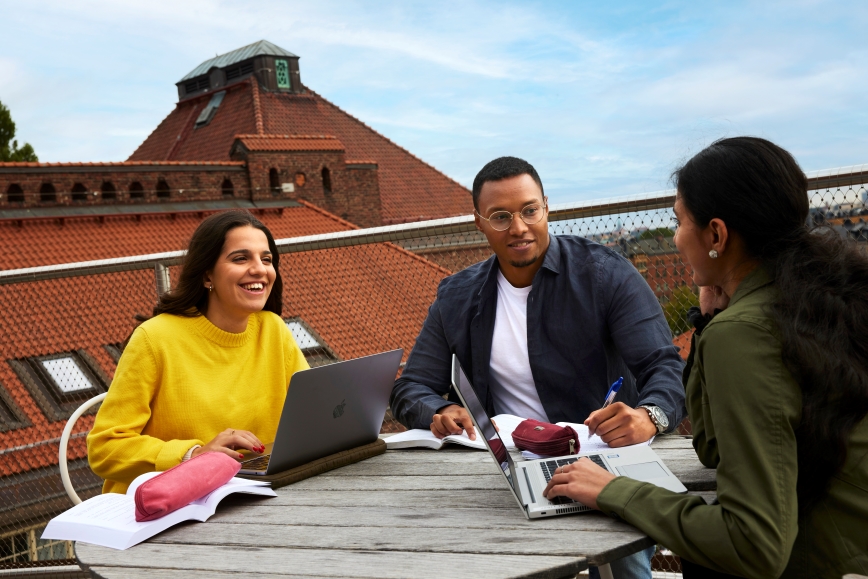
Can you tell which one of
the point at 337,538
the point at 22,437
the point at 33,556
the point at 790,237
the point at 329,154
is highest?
the point at 329,154

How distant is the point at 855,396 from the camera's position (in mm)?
1684

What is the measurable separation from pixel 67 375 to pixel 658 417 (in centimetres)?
1445

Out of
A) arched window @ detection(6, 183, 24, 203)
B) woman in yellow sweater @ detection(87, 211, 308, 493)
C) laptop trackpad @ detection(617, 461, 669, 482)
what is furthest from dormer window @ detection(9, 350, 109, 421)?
laptop trackpad @ detection(617, 461, 669, 482)

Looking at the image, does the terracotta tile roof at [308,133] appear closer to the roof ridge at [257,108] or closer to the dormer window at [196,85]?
the roof ridge at [257,108]

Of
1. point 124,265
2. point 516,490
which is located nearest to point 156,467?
point 516,490

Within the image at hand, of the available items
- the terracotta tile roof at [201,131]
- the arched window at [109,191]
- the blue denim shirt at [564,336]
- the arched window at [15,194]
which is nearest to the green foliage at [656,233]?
the blue denim shirt at [564,336]

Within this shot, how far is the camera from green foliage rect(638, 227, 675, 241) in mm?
4121

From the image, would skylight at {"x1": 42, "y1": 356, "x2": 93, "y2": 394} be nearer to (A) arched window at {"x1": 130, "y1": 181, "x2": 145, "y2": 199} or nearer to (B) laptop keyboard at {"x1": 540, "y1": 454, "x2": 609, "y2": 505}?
(A) arched window at {"x1": 130, "y1": 181, "x2": 145, "y2": 199}

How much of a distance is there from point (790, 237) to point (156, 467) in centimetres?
197

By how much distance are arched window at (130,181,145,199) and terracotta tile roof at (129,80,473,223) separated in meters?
6.97

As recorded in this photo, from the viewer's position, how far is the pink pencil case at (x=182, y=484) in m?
2.04

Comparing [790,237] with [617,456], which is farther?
[617,456]

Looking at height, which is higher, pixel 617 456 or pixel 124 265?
pixel 124 265

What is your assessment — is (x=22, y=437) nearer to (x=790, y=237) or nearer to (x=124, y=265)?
(x=124, y=265)
